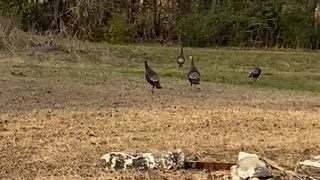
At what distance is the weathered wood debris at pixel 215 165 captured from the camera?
723cm

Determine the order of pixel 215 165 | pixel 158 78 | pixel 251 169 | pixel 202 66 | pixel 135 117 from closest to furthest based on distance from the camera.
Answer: pixel 251 169, pixel 215 165, pixel 135 117, pixel 158 78, pixel 202 66

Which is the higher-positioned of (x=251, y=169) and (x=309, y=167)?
(x=251, y=169)

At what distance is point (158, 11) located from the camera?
38.6 m

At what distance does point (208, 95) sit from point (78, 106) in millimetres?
4296

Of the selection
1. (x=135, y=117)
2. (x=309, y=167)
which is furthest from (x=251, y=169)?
(x=135, y=117)

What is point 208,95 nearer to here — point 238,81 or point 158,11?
point 238,81

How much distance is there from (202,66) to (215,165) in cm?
1875

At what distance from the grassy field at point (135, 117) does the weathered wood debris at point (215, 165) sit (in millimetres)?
173

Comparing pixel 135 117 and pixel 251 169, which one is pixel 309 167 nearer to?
pixel 251 169

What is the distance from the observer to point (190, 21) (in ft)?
120

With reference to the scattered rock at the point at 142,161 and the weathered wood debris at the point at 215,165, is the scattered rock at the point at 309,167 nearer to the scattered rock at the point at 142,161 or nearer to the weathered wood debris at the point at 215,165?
the weathered wood debris at the point at 215,165

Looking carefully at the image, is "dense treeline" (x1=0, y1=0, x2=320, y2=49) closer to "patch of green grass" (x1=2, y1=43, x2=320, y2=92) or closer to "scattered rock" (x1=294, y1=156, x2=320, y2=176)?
"patch of green grass" (x1=2, y1=43, x2=320, y2=92)

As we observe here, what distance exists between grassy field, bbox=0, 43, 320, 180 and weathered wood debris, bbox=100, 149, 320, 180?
173 mm

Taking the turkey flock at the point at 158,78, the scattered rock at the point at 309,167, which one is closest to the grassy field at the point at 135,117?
the turkey flock at the point at 158,78
